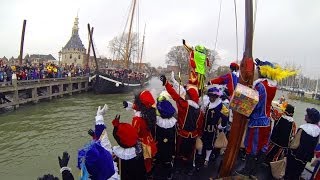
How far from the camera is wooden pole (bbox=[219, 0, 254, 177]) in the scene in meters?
3.46

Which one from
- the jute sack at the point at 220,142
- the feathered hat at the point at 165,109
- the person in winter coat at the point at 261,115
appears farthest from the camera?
the jute sack at the point at 220,142

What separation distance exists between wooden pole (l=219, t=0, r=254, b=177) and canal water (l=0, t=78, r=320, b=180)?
2.42 metres

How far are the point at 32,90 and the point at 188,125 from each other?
1758 cm

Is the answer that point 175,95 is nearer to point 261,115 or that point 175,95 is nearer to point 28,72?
point 261,115

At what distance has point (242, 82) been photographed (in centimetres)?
367

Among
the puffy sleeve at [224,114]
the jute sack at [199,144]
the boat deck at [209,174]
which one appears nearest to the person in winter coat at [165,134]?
the boat deck at [209,174]

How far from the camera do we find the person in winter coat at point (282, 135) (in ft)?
16.5

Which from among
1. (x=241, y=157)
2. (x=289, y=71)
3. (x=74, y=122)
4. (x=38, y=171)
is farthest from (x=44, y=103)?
(x=289, y=71)

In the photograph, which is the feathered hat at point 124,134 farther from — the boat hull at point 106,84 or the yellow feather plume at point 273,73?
the boat hull at point 106,84

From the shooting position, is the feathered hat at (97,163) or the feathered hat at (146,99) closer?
the feathered hat at (97,163)

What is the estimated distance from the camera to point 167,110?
4.35 metres

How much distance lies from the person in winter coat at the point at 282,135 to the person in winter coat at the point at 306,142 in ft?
1.00

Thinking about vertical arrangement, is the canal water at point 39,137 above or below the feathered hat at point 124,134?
below

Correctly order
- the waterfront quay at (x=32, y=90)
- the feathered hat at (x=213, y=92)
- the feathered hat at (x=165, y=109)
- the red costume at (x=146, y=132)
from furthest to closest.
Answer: the waterfront quay at (x=32, y=90)
the feathered hat at (x=213, y=92)
the feathered hat at (x=165, y=109)
the red costume at (x=146, y=132)
